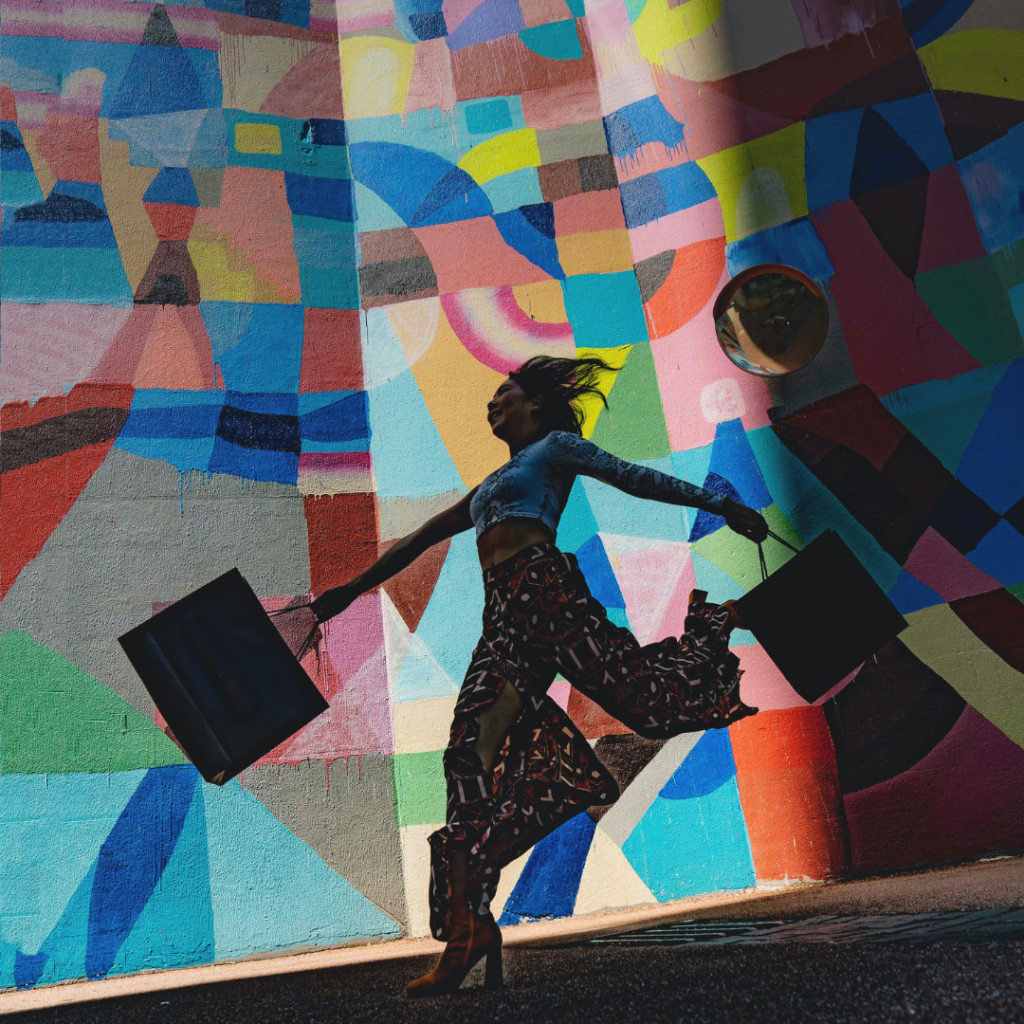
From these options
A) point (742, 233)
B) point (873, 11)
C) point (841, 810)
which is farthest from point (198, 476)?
point (873, 11)

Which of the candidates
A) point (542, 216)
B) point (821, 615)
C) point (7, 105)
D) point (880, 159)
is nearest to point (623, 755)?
point (821, 615)

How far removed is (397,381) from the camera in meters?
5.04

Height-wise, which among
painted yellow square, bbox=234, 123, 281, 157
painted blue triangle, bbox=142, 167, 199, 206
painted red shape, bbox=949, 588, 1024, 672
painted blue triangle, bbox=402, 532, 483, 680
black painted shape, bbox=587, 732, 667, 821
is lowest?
black painted shape, bbox=587, 732, 667, 821

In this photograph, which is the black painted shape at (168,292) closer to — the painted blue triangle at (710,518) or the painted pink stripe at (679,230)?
the painted pink stripe at (679,230)

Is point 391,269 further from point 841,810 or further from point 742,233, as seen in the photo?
point 841,810

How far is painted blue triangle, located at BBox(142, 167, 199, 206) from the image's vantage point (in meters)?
5.10

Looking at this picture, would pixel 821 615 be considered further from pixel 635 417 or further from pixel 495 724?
pixel 635 417

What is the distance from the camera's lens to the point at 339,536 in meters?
4.82

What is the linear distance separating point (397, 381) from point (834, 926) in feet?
10.9

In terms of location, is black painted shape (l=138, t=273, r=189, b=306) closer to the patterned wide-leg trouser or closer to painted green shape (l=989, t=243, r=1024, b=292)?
the patterned wide-leg trouser

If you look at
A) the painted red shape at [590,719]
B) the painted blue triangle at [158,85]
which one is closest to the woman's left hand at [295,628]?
the painted red shape at [590,719]

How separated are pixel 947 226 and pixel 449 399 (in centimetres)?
262

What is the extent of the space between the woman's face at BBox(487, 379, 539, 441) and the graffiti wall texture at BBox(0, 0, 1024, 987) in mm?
1112

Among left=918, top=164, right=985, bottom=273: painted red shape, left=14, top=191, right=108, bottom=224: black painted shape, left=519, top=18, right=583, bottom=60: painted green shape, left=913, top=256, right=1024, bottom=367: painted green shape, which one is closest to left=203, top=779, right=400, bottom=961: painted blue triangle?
left=14, top=191, right=108, bottom=224: black painted shape
